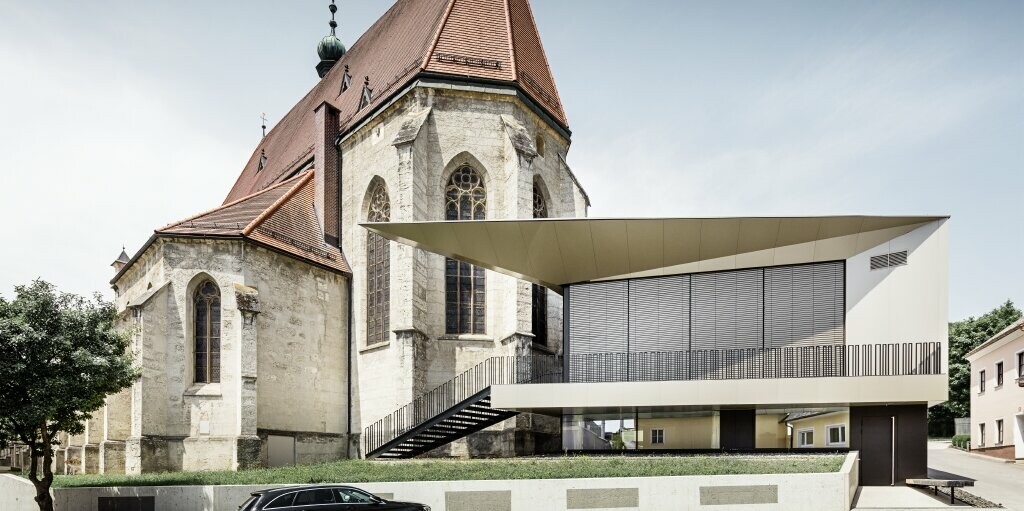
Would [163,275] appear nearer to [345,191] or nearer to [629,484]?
[345,191]

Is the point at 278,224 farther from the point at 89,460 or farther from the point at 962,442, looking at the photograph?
the point at 962,442

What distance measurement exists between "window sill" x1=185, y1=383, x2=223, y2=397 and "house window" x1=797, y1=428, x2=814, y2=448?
17.7 metres

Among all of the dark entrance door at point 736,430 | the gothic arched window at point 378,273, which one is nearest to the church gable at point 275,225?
the gothic arched window at point 378,273

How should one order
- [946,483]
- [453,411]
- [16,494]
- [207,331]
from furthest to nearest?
[207,331] → [453,411] → [16,494] → [946,483]

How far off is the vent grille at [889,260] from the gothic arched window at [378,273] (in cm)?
1562

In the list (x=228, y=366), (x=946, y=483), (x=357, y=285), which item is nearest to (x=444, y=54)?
(x=357, y=285)

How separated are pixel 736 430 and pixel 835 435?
2371 mm

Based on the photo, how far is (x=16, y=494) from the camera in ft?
65.4

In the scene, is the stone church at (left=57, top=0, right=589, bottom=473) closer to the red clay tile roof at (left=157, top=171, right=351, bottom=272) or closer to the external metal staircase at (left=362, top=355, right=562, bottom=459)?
the red clay tile roof at (left=157, top=171, right=351, bottom=272)

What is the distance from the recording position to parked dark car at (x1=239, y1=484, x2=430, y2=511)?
1198 cm

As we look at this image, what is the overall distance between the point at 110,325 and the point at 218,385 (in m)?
7.02

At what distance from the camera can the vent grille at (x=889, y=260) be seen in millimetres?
17922

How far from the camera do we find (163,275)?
25562mm

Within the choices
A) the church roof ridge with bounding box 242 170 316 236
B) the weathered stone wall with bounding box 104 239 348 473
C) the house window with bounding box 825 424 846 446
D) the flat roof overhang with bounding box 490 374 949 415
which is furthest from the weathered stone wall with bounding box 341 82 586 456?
the house window with bounding box 825 424 846 446
